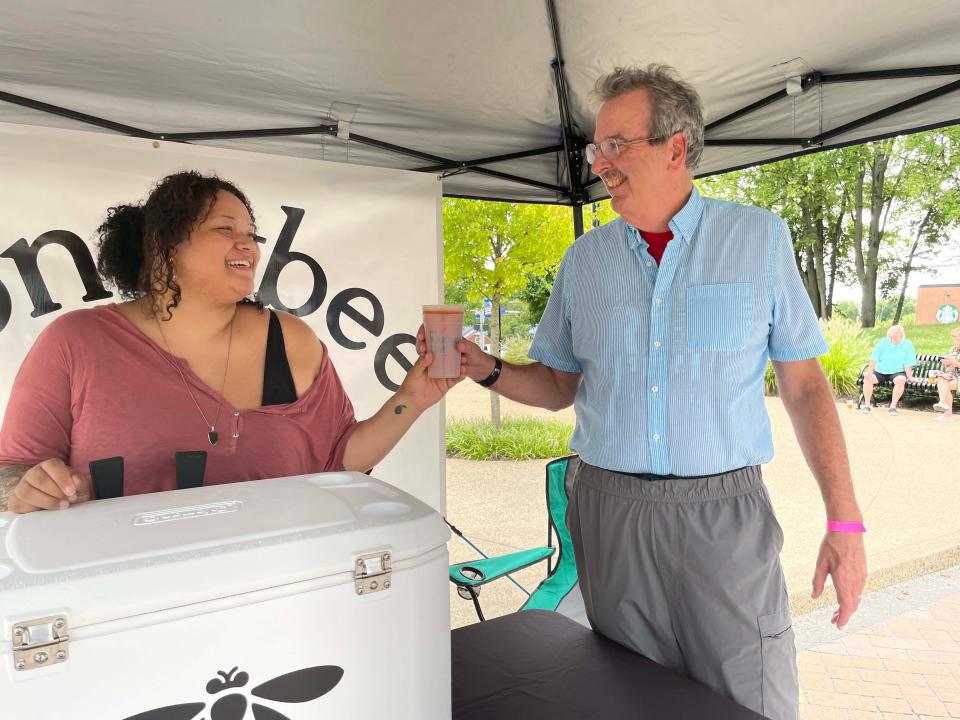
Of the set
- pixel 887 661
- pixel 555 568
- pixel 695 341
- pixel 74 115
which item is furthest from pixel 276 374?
pixel 887 661

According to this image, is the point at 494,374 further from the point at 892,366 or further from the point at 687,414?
the point at 892,366

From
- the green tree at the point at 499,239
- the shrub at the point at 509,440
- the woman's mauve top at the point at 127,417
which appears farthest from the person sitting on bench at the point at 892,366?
the woman's mauve top at the point at 127,417

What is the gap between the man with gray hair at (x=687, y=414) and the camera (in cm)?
139

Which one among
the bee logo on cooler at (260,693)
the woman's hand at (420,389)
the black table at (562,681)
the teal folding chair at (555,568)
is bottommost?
the teal folding chair at (555,568)

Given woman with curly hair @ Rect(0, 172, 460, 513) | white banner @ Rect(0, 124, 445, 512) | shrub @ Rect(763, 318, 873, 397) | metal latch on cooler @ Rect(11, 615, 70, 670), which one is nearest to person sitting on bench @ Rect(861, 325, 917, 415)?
shrub @ Rect(763, 318, 873, 397)

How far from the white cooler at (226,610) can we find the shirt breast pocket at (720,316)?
3.03 feet

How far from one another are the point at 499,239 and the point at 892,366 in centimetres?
653

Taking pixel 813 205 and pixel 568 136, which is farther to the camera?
pixel 813 205

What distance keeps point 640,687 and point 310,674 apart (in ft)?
2.07

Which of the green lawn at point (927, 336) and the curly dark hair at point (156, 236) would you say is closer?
the curly dark hair at point (156, 236)

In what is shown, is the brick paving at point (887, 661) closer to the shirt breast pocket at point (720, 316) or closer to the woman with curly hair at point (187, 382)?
the shirt breast pocket at point (720, 316)

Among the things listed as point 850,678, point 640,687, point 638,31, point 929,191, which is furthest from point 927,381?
point 640,687

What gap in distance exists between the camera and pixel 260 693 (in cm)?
67

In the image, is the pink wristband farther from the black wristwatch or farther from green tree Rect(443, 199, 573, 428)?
green tree Rect(443, 199, 573, 428)
